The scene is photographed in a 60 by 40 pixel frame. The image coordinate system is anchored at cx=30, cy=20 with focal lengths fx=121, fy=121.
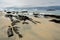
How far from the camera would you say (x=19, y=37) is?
8.14m

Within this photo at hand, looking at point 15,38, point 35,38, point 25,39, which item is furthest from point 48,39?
point 15,38

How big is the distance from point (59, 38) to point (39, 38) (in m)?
1.31

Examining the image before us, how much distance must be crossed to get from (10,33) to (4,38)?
0.63 m

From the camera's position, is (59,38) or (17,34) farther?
(17,34)

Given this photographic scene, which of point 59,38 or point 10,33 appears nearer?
point 59,38

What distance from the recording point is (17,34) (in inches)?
346

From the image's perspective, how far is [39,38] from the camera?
8078mm

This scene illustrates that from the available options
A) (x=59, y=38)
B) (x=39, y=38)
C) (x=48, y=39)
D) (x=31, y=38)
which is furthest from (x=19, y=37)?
(x=59, y=38)

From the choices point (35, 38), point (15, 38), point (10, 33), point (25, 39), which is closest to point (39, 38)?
point (35, 38)

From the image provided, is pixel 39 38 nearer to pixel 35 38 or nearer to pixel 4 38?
pixel 35 38

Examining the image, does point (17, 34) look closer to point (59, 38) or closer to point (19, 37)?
point (19, 37)

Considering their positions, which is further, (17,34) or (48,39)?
(17,34)

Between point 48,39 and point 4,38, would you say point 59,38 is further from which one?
point 4,38

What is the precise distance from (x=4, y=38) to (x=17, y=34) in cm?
102
